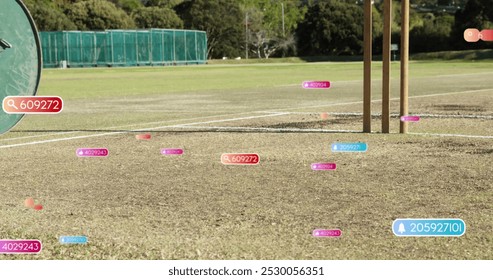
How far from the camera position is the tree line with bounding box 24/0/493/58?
239 feet

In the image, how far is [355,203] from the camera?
7.56 meters


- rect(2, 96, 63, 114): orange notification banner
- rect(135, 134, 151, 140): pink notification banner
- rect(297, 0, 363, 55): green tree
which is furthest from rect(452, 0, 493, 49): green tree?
rect(2, 96, 63, 114): orange notification banner

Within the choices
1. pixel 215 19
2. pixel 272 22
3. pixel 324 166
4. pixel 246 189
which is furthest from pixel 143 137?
pixel 272 22

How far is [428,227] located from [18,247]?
9.20ft

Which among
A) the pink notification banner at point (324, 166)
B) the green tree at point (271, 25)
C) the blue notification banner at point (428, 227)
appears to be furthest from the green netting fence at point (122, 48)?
the blue notification banner at point (428, 227)

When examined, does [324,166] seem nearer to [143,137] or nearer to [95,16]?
[143,137]

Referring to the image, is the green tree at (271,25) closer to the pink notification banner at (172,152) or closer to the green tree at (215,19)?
the green tree at (215,19)

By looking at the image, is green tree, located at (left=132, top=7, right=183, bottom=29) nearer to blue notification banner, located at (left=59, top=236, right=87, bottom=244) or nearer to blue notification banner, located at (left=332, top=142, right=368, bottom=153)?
blue notification banner, located at (left=332, top=142, right=368, bottom=153)

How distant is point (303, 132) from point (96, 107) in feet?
30.4

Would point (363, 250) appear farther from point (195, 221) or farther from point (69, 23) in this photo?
point (69, 23)

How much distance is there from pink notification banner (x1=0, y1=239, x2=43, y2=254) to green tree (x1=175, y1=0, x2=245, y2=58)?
319 feet

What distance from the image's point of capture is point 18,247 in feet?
18.9

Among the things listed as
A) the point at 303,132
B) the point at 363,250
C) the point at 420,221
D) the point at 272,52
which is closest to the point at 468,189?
the point at 420,221

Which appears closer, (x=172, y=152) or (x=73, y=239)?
(x=73, y=239)
